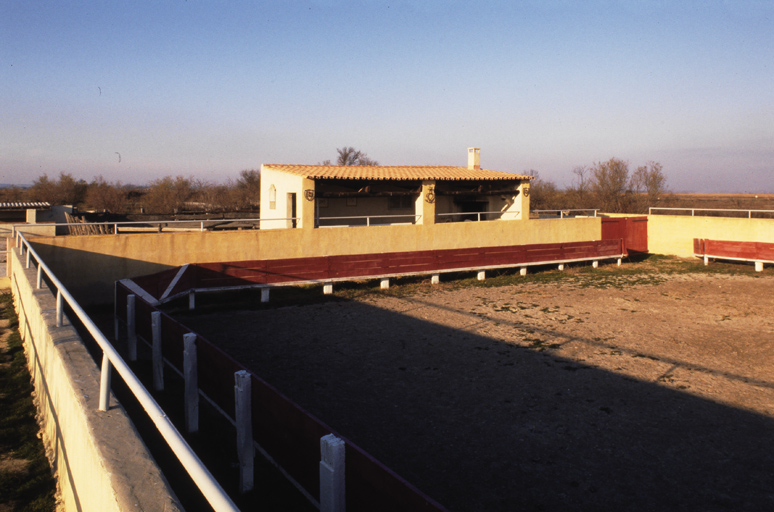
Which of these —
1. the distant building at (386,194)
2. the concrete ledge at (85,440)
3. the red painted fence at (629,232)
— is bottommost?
the concrete ledge at (85,440)

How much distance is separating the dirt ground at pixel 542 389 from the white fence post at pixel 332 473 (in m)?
1.40

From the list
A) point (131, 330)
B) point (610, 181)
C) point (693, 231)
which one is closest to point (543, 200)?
point (610, 181)

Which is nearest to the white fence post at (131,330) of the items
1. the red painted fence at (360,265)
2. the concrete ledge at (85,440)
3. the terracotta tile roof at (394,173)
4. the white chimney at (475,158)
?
the concrete ledge at (85,440)

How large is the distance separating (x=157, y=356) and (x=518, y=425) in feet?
16.1

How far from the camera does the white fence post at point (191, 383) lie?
20.1ft

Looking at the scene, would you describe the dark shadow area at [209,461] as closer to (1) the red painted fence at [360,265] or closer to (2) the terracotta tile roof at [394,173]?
(1) the red painted fence at [360,265]

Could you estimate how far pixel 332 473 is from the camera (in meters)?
3.75

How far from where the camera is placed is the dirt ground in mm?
5184

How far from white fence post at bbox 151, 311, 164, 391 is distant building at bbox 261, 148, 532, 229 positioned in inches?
373

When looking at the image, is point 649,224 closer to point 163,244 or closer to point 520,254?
point 520,254

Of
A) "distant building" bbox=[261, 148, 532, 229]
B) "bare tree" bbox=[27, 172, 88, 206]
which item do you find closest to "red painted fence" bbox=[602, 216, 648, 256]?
"distant building" bbox=[261, 148, 532, 229]

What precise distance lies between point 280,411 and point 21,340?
5477 mm

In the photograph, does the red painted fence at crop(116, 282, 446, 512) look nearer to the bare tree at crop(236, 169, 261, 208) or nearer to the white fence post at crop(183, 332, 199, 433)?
the white fence post at crop(183, 332, 199, 433)

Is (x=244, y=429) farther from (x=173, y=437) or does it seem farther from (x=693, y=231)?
(x=693, y=231)
